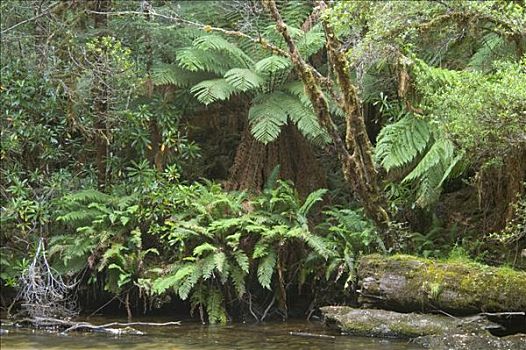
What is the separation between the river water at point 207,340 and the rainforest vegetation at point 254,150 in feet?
1.58

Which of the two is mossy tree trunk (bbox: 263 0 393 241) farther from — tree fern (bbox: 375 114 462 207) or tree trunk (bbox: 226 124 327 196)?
tree trunk (bbox: 226 124 327 196)

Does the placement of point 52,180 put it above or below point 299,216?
above

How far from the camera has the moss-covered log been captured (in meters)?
5.99

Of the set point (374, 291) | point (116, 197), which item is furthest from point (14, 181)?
point (374, 291)

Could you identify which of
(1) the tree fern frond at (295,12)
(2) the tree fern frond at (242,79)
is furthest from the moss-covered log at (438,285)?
(1) the tree fern frond at (295,12)

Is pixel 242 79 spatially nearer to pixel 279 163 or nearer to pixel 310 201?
pixel 279 163

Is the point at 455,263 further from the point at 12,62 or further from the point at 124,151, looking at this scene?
the point at 12,62

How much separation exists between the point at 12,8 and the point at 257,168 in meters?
3.71

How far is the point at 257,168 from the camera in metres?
8.78

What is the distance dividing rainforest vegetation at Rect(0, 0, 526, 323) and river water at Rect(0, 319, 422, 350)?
0.48 meters

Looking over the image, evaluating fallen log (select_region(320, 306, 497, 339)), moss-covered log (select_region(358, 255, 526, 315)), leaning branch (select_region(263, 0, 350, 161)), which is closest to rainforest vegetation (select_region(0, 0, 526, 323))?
leaning branch (select_region(263, 0, 350, 161))

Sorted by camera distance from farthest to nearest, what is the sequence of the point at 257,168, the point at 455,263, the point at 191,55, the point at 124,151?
the point at 124,151 < the point at 257,168 < the point at 191,55 < the point at 455,263

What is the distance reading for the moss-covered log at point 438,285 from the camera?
5.99 m

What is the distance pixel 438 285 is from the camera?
20.4 feet
